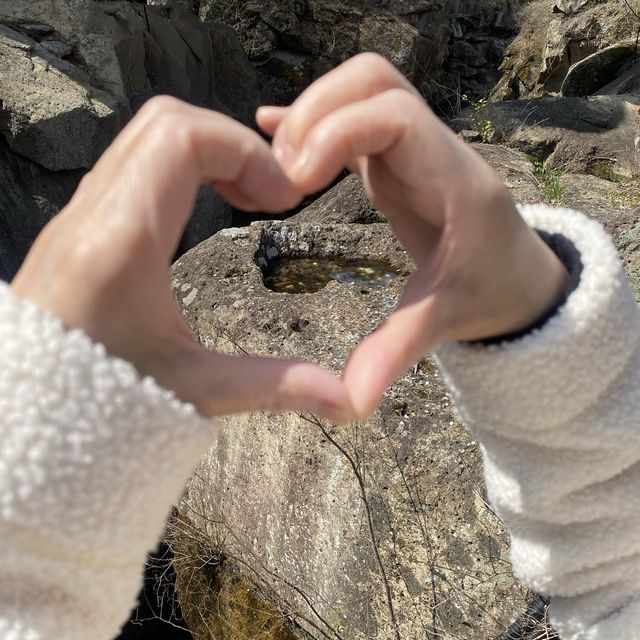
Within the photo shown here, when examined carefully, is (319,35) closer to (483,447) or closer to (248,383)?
(483,447)

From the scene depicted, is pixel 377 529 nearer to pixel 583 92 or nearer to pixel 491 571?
pixel 491 571

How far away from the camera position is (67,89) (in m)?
4.25

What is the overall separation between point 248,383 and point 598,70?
23.5 feet

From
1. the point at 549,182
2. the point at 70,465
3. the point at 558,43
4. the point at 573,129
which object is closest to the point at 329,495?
the point at 70,465

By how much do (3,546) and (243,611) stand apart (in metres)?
2.45

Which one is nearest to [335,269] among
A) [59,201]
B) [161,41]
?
[59,201]

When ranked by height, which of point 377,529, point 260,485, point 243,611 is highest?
point 377,529

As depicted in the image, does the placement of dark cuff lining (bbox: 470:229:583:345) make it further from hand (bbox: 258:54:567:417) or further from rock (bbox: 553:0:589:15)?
rock (bbox: 553:0:589:15)

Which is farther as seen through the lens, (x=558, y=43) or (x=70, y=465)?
(x=558, y=43)

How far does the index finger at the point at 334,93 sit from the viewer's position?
517 millimetres

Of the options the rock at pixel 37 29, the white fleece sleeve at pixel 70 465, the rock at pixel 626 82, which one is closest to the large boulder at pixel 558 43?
the rock at pixel 626 82

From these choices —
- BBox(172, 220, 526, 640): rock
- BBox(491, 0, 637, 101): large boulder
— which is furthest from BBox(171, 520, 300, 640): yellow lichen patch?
BBox(491, 0, 637, 101): large boulder

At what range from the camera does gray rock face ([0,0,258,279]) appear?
3980 millimetres

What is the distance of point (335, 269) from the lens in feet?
9.92
